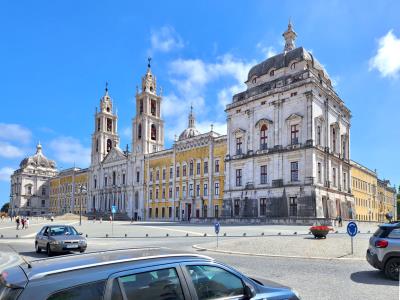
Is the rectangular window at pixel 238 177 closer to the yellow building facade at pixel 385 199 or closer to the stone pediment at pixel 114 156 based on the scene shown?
the stone pediment at pixel 114 156

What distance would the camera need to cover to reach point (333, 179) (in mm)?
47469

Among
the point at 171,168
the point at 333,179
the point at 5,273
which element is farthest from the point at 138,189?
the point at 5,273

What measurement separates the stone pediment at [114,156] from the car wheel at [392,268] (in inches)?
2868

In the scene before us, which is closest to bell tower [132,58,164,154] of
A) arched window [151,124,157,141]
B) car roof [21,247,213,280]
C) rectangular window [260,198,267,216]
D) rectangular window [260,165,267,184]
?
arched window [151,124,157,141]

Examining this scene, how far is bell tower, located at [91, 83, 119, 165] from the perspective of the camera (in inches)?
3677

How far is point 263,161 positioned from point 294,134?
496 centimetres

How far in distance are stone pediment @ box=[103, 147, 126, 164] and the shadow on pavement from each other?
71953 mm

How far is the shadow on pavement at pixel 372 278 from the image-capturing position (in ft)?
33.1

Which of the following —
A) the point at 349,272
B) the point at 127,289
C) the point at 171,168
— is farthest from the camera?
the point at 171,168

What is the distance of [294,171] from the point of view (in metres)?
44.1

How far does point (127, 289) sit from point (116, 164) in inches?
3187

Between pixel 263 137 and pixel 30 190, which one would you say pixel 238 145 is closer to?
pixel 263 137

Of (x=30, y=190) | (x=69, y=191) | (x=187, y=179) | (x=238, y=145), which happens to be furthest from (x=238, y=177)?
(x=30, y=190)

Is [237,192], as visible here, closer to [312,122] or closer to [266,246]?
[312,122]
